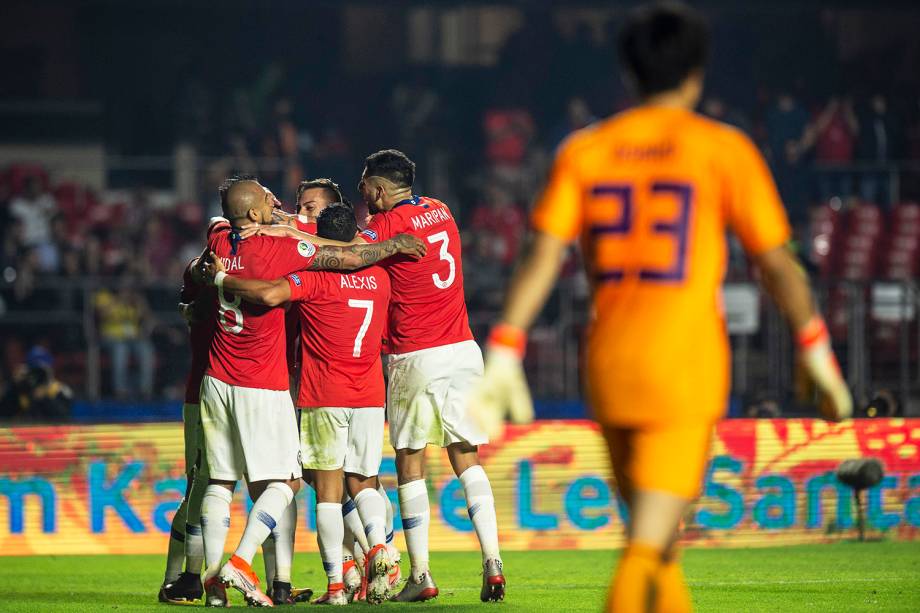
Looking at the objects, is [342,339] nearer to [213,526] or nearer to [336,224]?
[336,224]

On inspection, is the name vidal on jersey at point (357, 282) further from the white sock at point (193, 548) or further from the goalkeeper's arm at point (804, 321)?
the goalkeeper's arm at point (804, 321)

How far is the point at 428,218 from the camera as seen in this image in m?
8.04

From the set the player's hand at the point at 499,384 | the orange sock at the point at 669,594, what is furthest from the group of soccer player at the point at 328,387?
the orange sock at the point at 669,594

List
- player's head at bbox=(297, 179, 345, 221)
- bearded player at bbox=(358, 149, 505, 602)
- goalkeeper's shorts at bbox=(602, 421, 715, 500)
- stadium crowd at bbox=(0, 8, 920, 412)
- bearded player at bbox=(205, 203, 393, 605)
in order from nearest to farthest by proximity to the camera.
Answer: goalkeeper's shorts at bbox=(602, 421, 715, 500)
bearded player at bbox=(205, 203, 393, 605)
bearded player at bbox=(358, 149, 505, 602)
player's head at bbox=(297, 179, 345, 221)
stadium crowd at bbox=(0, 8, 920, 412)

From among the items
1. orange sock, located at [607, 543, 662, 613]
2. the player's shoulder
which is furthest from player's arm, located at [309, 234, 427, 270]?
orange sock, located at [607, 543, 662, 613]

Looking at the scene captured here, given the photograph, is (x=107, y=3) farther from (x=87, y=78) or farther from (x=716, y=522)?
(x=716, y=522)

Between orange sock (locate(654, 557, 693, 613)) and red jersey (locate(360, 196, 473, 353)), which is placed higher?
red jersey (locate(360, 196, 473, 353))

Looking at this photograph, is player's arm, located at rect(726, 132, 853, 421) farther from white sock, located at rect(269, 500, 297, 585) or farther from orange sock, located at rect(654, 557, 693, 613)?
white sock, located at rect(269, 500, 297, 585)

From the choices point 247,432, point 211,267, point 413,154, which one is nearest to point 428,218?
point 211,267

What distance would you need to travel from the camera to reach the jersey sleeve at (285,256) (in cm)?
747

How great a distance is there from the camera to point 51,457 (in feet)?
36.6

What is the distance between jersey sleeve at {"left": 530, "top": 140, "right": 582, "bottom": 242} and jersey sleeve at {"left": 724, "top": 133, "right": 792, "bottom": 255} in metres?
0.43

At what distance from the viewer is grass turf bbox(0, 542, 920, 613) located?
24.9ft

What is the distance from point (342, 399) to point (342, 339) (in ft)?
1.08
